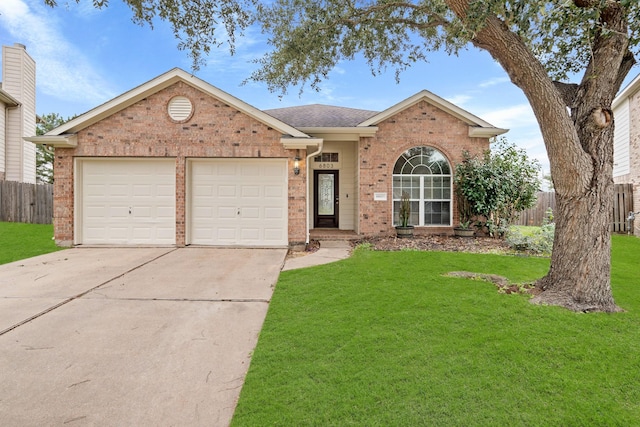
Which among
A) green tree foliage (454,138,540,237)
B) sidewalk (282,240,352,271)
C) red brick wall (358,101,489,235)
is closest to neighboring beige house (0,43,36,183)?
sidewalk (282,240,352,271)

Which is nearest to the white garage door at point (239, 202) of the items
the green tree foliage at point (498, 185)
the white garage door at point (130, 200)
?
the white garage door at point (130, 200)

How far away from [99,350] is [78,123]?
7.67 meters

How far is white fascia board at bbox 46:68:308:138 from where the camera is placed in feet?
27.7

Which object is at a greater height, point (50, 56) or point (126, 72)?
point (50, 56)

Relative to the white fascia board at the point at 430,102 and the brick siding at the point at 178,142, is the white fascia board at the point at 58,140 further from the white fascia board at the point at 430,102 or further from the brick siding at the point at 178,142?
the white fascia board at the point at 430,102

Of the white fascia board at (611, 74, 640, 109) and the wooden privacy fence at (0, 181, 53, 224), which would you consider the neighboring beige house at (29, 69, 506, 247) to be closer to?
the wooden privacy fence at (0, 181, 53, 224)

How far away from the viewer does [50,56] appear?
44.9 feet

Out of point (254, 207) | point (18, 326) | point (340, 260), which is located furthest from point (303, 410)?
point (254, 207)

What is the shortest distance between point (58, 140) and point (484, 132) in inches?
477

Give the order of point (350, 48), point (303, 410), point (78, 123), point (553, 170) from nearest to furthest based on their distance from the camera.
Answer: point (303, 410), point (553, 170), point (350, 48), point (78, 123)

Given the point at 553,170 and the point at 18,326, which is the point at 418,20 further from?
the point at 18,326

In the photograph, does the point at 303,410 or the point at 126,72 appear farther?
the point at 126,72

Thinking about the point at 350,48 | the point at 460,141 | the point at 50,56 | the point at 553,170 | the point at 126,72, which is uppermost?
the point at 50,56

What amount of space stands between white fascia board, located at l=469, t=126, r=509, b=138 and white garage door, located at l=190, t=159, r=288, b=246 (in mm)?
6138
